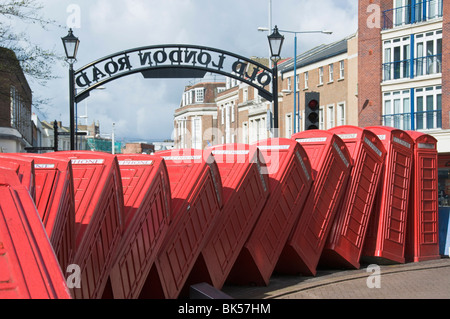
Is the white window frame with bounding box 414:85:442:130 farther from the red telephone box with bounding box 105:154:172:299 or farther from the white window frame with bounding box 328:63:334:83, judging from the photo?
the red telephone box with bounding box 105:154:172:299

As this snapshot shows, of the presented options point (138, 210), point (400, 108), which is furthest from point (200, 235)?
point (400, 108)

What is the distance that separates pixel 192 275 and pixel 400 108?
2767cm

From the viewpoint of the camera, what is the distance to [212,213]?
36.0 feet

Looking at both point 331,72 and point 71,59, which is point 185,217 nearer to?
point 71,59

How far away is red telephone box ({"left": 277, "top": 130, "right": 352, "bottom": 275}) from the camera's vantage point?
12.7m

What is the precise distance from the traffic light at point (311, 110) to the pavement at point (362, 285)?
10.5 feet

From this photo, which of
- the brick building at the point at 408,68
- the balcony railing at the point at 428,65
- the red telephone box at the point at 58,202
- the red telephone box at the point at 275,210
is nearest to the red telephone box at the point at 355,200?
the red telephone box at the point at 275,210

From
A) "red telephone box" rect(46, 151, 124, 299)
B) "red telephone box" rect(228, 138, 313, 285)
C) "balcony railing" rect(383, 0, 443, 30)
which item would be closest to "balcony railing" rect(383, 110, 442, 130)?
"balcony railing" rect(383, 0, 443, 30)

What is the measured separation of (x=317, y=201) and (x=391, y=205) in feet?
7.90

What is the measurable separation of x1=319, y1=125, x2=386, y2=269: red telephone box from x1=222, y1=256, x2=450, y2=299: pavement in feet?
1.17
